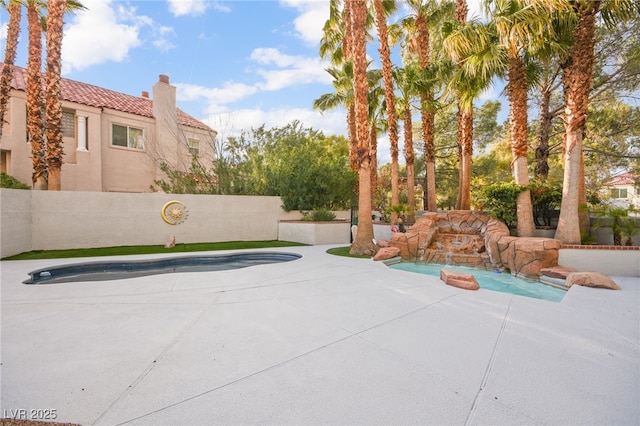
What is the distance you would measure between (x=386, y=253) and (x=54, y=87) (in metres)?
13.5

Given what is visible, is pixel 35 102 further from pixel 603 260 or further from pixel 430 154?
pixel 603 260

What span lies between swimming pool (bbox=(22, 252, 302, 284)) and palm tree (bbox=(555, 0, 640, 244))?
27.3ft

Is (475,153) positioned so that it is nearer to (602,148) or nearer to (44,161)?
(602,148)

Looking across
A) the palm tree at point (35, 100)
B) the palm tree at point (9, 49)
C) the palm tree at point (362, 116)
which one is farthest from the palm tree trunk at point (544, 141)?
the palm tree at point (9, 49)

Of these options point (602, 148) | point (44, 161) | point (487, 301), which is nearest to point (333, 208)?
point (487, 301)

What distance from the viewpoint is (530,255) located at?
7727mm

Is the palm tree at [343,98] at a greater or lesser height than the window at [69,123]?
greater

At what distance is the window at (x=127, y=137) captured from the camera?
15752 millimetres

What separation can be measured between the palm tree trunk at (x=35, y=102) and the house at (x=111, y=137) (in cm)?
297

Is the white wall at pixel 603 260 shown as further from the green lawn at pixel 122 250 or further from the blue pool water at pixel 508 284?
the green lawn at pixel 122 250

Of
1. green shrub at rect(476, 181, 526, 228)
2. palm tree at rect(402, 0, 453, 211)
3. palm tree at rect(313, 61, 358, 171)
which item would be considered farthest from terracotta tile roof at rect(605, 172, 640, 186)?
palm tree at rect(313, 61, 358, 171)

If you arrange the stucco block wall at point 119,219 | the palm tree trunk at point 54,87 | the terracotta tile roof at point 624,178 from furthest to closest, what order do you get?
the terracotta tile roof at point 624,178 < the palm tree trunk at point 54,87 < the stucco block wall at point 119,219

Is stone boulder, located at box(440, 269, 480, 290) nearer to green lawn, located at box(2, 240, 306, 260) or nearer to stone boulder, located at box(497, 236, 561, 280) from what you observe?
stone boulder, located at box(497, 236, 561, 280)

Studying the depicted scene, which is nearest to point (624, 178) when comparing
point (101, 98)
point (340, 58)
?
point (340, 58)
